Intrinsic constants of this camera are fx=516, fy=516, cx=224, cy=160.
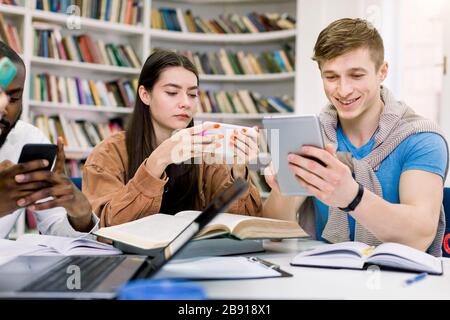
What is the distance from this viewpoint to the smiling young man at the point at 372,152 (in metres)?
1.05

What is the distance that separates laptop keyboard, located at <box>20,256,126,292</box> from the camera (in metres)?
0.58

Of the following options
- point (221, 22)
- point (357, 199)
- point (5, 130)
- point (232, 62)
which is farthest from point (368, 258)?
point (221, 22)

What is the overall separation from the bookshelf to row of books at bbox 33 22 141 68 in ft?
0.13

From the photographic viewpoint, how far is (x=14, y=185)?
873mm

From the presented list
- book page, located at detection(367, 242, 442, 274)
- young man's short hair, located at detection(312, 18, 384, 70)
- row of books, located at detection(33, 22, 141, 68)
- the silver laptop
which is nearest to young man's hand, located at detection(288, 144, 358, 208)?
book page, located at detection(367, 242, 442, 274)

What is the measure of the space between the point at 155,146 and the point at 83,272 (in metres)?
0.79

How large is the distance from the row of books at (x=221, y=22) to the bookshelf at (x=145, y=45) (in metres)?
0.05

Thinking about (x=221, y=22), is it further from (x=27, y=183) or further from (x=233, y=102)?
(x=27, y=183)

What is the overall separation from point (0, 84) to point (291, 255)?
0.58 metres

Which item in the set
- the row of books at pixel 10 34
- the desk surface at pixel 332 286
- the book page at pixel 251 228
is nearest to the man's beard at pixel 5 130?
the book page at pixel 251 228

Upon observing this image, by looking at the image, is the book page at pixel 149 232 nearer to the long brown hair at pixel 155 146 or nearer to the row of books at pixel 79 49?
the long brown hair at pixel 155 146

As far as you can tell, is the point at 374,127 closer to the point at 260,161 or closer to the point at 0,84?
the point at 260,161

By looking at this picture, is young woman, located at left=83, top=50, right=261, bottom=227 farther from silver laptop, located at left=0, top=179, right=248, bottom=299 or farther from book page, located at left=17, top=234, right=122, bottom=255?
silver laptop, located at left=0, top=179, right=248, bottom=299

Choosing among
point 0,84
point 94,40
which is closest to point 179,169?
point 0,84
